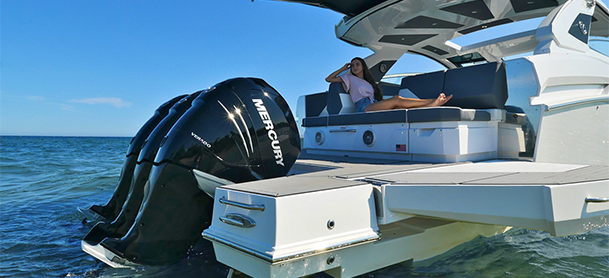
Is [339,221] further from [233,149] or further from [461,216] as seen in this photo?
[233,149]

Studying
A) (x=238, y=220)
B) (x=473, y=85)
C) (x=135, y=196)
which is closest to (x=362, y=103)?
(x=473, y=85)

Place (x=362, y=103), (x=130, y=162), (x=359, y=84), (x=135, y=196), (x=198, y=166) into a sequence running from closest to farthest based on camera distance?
(x=198, y=166) → (x=135, y=196) → (x=130, y=162) → (x=362, y=103) → (x=359, y=84)

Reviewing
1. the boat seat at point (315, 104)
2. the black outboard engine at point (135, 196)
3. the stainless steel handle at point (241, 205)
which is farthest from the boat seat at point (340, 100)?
the stainless steel handle at point (241, 205)

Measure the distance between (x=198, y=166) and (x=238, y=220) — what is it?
456 mm

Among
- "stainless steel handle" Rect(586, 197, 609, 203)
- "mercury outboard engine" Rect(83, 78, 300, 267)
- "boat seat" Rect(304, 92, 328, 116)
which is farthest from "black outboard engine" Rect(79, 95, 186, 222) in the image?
"boat seat" Rect(304, 92, 328, 116)

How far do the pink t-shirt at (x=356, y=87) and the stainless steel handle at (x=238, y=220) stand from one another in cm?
254

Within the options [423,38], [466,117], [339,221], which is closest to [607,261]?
[466,117]

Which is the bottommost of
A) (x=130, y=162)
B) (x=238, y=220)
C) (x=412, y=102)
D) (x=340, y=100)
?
(x=238, y=220)

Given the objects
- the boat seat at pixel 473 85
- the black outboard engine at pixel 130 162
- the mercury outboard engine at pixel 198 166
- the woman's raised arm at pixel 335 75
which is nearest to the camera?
the mercury outboard engine at pixel 198 166

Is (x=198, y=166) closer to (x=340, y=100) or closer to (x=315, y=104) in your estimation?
(x=340, y=100)

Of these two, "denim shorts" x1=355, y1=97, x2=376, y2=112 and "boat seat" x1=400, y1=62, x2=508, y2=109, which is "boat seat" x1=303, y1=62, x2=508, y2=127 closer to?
"boat seat" x1=400, y1=62, x2=508, y2=109

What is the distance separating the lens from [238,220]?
135 cm

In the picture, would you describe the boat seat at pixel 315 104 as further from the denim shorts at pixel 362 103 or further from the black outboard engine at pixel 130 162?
the black outboard engine at pixel 130 162

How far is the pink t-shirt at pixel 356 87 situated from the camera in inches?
144
